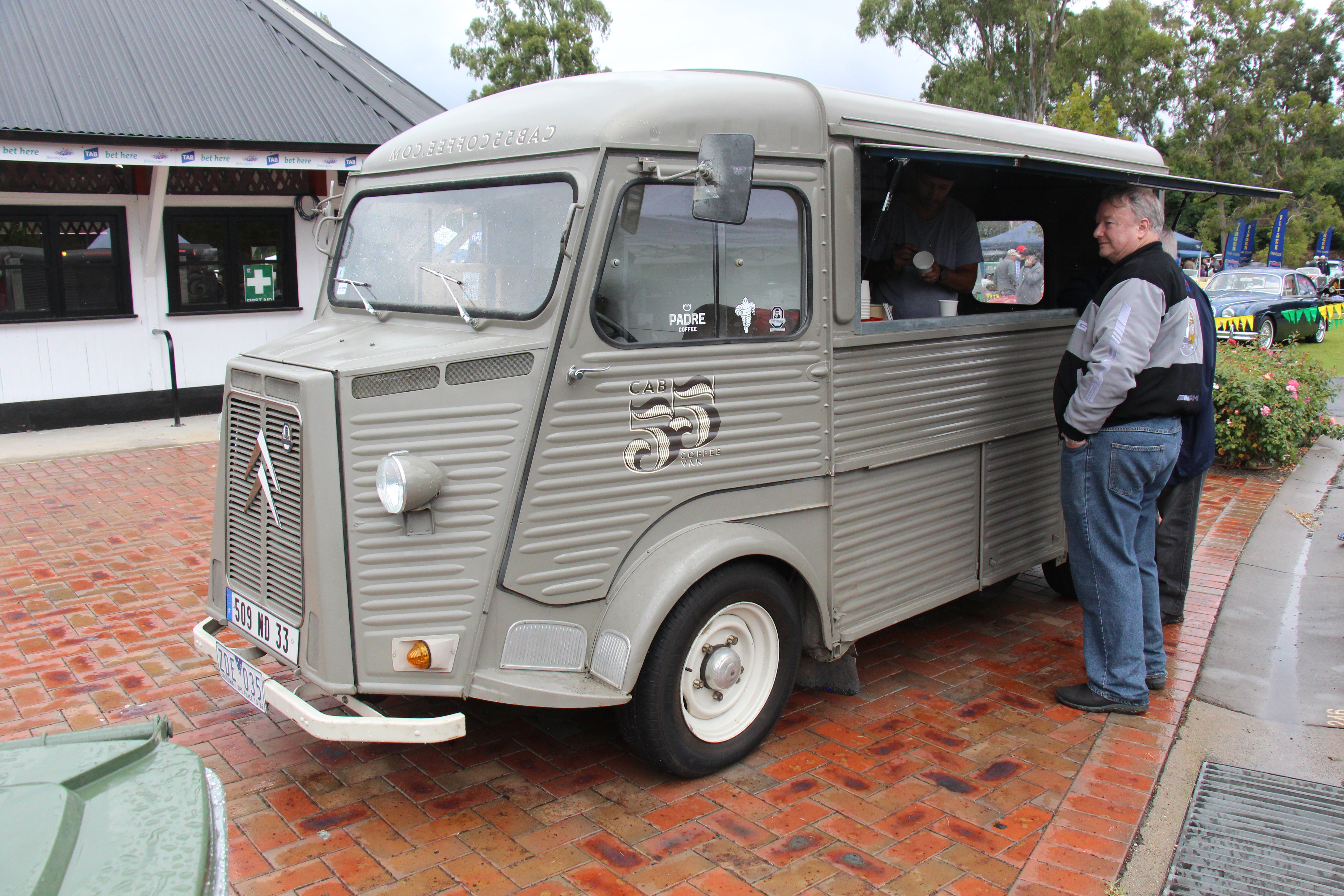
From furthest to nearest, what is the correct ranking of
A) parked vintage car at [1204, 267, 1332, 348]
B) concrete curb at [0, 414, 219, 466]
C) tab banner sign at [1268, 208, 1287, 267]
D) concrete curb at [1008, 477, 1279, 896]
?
tab banner sign at [1268, 208, 1287, 267]
parked vintage car at [1204, 267, 1332, 348]
concrete curb at [0, 414, 219, 466]
concrete curb at [1008, 477, 1279, 896]

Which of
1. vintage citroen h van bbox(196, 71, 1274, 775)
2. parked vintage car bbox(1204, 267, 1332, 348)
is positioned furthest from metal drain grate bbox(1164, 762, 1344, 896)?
parked vintage car bbox(1204, 267, 1332, 348)

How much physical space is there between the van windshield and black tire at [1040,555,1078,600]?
12.3 ft

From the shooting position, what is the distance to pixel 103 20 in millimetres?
11148

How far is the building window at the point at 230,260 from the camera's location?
435 inches

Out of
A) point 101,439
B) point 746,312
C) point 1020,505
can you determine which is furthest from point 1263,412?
point 101,439

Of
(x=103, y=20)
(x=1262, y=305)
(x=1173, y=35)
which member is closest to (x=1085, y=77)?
(x=1173, y=35)

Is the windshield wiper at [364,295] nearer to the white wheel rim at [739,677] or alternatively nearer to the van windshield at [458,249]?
the van windshield at [458,249]

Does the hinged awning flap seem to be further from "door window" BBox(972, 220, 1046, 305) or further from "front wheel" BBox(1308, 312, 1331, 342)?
"front wheel" BBox(1308, 312, 1331, 342)

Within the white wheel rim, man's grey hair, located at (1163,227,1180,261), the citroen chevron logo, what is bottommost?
the white wheel rim

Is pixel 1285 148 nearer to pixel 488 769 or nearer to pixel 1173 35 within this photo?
pixel 1173 35

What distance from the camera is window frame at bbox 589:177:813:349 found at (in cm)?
338

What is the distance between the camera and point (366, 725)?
3.08m

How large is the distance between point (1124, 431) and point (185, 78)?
34.9ft

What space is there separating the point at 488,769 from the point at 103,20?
11.1 meters
